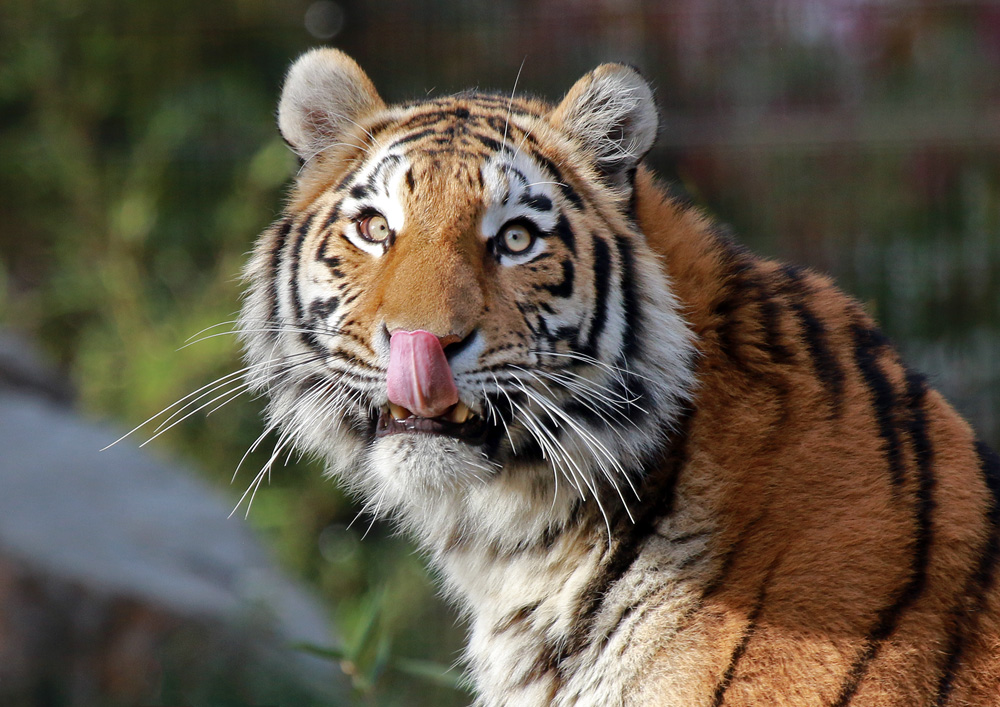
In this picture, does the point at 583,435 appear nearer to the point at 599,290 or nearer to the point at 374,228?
the point at 599,290

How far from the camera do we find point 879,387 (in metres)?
1.45

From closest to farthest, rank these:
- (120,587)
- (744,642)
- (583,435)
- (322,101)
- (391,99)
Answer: (744,642) → (583,435) → (322,101) → (120,587) → (391,99)

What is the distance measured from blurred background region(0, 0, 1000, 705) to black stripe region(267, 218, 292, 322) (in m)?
2.20

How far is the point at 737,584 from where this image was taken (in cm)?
131

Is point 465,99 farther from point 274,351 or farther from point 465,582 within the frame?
point 465,582

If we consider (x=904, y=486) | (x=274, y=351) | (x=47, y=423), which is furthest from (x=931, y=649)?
(x=47, y=423)

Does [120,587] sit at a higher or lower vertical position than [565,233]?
lower

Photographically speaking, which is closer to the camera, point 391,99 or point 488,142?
point 488,142

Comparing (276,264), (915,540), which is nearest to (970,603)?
(915,540)

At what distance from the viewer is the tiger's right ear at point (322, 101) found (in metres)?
1.63

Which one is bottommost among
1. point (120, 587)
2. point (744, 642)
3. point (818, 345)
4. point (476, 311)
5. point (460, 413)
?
point (120, 587)

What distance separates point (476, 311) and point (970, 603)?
0.73m

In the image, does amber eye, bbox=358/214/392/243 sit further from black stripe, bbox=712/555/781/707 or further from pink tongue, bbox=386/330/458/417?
black stripe, bbox=712/555/781/707

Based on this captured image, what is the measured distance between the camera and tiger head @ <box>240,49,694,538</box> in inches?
53.2
